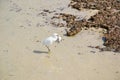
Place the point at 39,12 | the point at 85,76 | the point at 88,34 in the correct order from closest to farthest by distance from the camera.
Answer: the point at 85,76, the point at 88,34, the point at 39,12

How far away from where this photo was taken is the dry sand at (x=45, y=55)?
27.5ft

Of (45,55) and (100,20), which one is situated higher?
(100,20)

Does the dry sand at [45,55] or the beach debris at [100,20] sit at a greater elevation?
the beach debris at [100,20]

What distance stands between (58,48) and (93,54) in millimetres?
968

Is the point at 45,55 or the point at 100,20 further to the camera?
the point at 100,20

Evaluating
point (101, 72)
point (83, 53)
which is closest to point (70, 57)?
point (83, 53)

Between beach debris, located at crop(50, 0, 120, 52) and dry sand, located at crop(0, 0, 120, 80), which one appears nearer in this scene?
dry sand, located at crop(0, 0, 120, 80)

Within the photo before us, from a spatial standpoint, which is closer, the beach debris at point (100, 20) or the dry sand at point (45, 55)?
the dry sand at point (45, 55)

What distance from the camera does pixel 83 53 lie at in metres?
9.07

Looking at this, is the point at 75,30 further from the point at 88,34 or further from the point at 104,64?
the point at 104,64

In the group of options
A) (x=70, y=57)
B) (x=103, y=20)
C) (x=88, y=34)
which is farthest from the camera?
(x=103, y=20)

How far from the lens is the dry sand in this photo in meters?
8.38

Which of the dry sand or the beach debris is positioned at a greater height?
the beach debris

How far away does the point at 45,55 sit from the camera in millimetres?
9125
